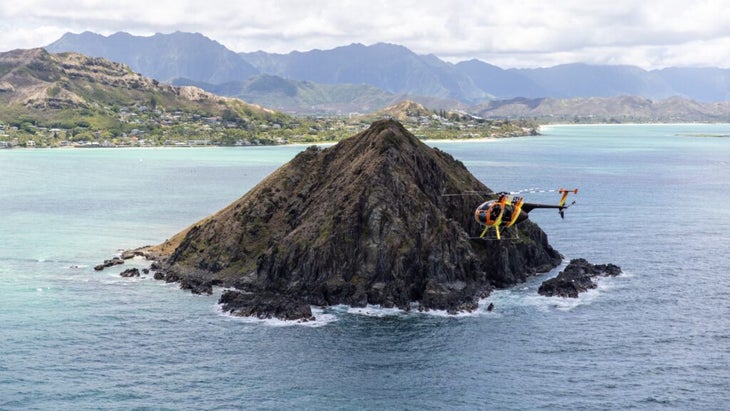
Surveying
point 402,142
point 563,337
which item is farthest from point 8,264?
point 563,337

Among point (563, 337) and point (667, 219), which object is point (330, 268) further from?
point (667, 219)

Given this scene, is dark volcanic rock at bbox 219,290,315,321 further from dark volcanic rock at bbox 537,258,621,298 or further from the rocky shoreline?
dark volcanic rock at bbox 537,258,621,298

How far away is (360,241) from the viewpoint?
112750 mm

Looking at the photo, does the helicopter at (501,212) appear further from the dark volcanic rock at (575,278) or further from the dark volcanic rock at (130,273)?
the dark volcanic rock at (130,273)

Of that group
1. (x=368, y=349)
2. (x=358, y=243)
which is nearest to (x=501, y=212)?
(x=358, y=243)

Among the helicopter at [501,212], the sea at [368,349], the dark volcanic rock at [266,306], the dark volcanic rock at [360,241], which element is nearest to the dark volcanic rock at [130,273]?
the sea at [368,349]

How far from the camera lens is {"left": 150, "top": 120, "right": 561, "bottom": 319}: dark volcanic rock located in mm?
109625

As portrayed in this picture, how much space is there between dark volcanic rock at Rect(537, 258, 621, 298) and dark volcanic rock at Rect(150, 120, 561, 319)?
5.73 metres

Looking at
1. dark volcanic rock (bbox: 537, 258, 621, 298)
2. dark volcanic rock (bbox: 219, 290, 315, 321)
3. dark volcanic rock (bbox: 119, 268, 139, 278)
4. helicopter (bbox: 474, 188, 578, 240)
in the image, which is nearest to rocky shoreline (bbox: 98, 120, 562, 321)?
dark volcanic rock (bbox: 219, 290, 315, 321)

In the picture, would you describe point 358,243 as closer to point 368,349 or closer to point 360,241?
point 360,241

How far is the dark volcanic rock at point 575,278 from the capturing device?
113812mm

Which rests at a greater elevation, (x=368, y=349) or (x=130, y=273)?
(x=130, y=273)

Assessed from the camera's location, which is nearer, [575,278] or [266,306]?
[266,306]

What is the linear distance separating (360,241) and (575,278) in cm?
3510
